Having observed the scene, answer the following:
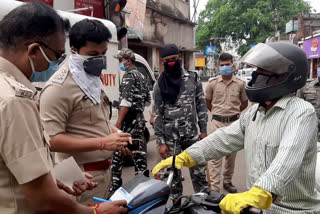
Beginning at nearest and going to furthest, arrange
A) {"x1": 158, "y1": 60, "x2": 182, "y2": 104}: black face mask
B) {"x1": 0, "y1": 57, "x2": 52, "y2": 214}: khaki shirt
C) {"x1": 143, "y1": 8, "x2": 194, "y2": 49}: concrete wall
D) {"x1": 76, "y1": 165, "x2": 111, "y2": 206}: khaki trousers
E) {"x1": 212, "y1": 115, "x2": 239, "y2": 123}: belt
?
{"x1": 0, "y1": 57, "x2": 52, "y2": 214}: khaki shirt, {"x1": 76, "y1": 165, "x2": 111, "y2": 206}: khaki trousers, {"x1": 158, "y1": 60, "x2": 182, "y2": 104}: black face mask, {"x1": 212, "y1": 115, "x2": 239, "y2": 123}: belt, {"x1": 143, "y1": 8, "x2": 194, "y2": 49}: concrete wall

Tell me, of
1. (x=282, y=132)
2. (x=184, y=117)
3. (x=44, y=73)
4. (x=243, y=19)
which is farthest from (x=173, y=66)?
(x=243, y=19)

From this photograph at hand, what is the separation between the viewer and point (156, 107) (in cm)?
385

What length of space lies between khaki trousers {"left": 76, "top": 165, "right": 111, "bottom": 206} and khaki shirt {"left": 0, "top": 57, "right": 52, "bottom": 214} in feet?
3.13

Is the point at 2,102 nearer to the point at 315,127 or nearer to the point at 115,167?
the point at 315,127

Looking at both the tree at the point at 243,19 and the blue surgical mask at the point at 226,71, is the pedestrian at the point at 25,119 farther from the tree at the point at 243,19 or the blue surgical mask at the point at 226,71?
the tree at the point at 243,19

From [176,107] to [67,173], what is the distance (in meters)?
2.03

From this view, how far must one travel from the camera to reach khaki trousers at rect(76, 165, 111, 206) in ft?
7.49

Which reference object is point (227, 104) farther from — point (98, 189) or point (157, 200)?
point (157, 200)

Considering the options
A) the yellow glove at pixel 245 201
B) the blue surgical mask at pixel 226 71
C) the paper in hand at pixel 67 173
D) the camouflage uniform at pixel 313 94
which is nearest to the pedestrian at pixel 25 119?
the paper in hand at pixel 67 173

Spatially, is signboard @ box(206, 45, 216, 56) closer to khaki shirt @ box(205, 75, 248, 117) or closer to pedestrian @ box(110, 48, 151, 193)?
khaki shirt @ box(205, 75, 248, 117)

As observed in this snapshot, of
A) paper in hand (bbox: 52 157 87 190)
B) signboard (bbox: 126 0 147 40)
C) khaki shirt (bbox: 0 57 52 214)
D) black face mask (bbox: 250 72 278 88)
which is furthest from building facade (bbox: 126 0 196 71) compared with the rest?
khaki shirt (bbox: 0 57 52 214)

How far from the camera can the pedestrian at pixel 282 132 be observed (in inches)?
66.8

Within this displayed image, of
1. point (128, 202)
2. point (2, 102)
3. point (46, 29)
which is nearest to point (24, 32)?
point (46, 29)

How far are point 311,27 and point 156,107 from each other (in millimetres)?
32093
